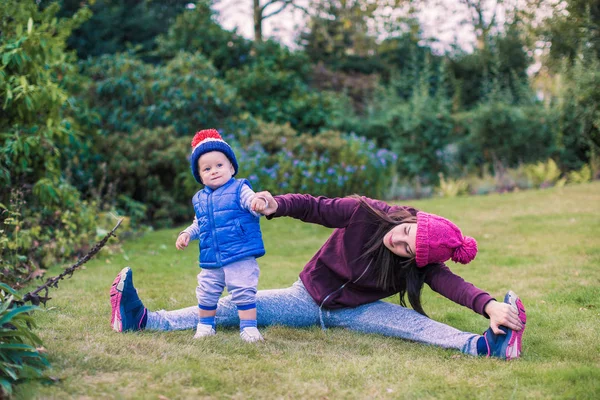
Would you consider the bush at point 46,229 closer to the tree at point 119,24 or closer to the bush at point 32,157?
the bush at point 32,157

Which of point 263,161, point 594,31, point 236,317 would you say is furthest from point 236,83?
point 236,317

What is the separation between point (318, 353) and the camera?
3322 millimetres

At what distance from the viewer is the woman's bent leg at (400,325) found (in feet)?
11.5

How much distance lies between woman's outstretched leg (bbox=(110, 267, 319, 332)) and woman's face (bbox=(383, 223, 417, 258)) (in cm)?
66

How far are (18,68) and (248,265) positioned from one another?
137 inches

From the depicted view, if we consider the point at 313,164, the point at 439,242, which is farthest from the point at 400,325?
the point at 313,164

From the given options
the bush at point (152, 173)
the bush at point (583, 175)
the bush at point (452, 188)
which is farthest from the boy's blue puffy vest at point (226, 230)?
the bush at point (583, 175)

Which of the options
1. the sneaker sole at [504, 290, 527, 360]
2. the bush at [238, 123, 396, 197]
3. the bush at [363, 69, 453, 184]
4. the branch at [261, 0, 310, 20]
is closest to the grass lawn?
the sneaker sole at [504, 290, 527, 360]

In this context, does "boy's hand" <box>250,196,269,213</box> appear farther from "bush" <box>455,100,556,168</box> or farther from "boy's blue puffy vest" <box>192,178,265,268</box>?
"bush" <box>455,100,556,168</box>

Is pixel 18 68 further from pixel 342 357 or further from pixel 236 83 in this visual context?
pixel 236 83

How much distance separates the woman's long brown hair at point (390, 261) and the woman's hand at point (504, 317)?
54 cm

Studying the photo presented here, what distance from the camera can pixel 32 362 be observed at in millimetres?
2752

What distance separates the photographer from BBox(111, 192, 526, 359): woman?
134 inches

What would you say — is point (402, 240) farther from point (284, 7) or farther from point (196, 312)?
point (284, 7)
